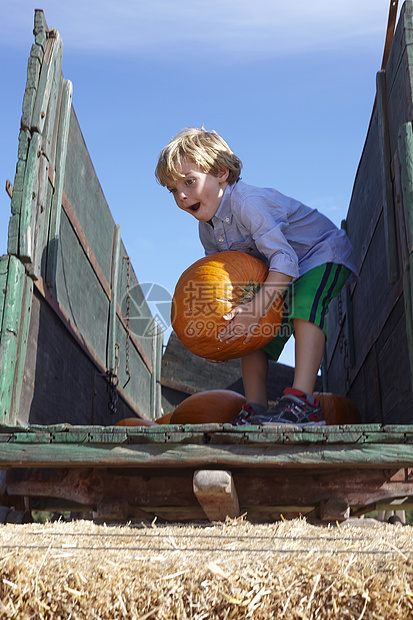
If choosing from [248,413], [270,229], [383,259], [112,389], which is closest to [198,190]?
[270,229]

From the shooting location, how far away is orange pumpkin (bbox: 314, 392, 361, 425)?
3916mm

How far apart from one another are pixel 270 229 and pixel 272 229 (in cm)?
2

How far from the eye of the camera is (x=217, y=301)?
10.1ft

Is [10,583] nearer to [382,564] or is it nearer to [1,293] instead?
[382,564]

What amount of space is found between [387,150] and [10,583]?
3011 millimetres

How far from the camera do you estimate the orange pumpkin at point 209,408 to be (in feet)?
12.3

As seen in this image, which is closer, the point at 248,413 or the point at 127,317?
the point at 248,413

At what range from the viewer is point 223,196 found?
3.54 metres

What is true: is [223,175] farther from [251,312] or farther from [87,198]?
[87,198]

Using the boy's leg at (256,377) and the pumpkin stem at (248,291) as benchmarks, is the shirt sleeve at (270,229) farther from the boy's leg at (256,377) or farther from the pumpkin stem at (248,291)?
the boy's leg at (256,377)

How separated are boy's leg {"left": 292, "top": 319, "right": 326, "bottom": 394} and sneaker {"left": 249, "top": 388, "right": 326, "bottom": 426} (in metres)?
0.08

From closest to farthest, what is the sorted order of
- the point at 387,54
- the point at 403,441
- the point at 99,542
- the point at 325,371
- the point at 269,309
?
the point at 99,542 → the point at 403,441 → the point at 269,309 → the point at 387,54 → the point at 325,371

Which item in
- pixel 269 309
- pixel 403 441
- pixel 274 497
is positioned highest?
pixel 269 309

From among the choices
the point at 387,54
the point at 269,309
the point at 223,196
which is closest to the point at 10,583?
the point at 269,309
